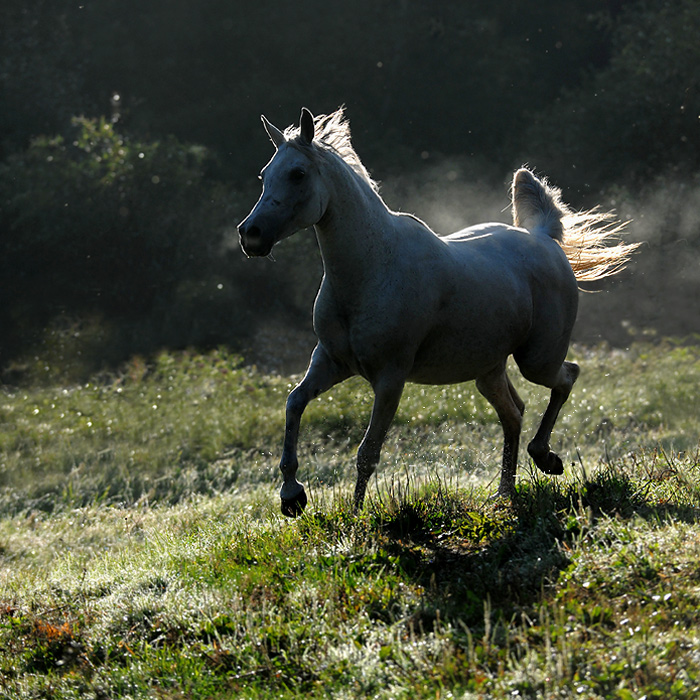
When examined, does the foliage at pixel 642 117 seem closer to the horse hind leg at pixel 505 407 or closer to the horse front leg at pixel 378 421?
the horse hind leg at pixel 505 407

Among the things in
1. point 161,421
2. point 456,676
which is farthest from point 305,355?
point 456,676

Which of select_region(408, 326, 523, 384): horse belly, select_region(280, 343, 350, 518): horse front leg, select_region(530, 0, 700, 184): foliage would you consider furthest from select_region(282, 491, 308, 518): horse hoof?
select_region(530, 0, 700, 184): foliage

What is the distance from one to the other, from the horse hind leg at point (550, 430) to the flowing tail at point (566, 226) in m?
0.88

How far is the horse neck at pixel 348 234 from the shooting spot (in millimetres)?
5242

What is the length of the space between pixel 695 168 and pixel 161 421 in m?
14.3

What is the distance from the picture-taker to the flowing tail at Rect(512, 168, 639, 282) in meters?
6.96

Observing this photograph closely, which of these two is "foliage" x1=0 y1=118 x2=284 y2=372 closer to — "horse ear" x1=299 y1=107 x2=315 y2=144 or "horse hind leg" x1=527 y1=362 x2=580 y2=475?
"horse hind leg" x1=527 y1=362 x2=580 y2=475

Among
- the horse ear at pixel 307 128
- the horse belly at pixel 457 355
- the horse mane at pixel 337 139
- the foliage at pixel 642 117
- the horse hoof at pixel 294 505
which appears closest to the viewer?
the horse ear at pixel 307 128

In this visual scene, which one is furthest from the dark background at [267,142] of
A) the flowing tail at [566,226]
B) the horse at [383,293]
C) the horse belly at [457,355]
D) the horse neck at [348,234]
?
the horse neck at [348,234]

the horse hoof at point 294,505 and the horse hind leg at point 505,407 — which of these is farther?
the horse hind leg at point 505,407

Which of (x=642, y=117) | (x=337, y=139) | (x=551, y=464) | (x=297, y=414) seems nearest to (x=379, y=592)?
(x=297, y=414)

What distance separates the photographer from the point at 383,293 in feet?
17.2

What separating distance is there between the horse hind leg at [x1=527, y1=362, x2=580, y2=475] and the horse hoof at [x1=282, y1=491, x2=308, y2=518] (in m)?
1.66

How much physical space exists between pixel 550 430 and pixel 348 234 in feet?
7.03
